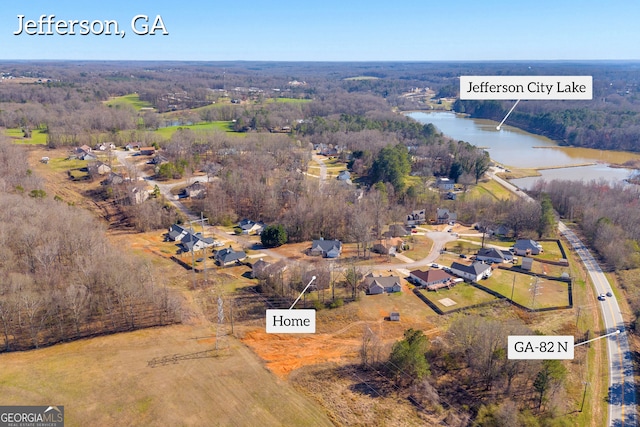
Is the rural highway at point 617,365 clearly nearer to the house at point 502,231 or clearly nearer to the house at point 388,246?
the house at point 502,231

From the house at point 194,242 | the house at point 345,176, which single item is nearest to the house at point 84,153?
the house at point 194,242

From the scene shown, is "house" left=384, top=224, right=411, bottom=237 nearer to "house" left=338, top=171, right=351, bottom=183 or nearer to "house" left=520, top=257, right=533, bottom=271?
"house" left=520, top=257, right=533, bottom=271

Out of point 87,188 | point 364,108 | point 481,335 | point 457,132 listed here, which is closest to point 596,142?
point 457,132

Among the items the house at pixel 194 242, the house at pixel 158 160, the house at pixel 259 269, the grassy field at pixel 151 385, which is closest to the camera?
the grassy field at pixel 151 385

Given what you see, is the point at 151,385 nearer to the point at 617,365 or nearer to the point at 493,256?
the point at 617,365

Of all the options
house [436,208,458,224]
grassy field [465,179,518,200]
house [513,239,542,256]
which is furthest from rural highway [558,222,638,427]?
grassy field [465,179,518,200]

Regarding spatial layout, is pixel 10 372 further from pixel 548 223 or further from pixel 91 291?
pixel 548 223


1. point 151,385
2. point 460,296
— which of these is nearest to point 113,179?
point 151,385
